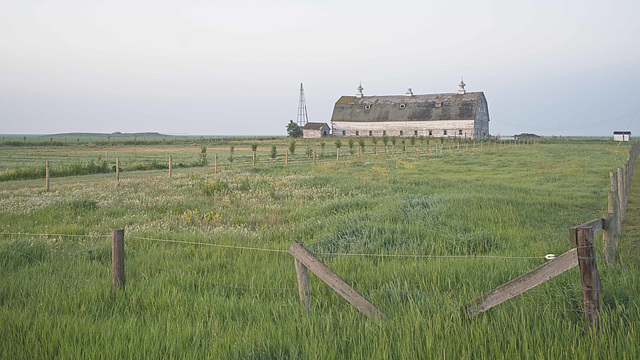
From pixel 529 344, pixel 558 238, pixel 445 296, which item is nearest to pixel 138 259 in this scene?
pixel 445 296

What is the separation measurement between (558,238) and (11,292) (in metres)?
8.75

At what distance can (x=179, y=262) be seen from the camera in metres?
7.89

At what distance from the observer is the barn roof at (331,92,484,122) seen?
79.1 metres

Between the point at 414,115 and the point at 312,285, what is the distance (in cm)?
7883

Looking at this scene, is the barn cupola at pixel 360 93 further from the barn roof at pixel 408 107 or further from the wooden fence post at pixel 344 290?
the wooden fence post at pixel 344 290

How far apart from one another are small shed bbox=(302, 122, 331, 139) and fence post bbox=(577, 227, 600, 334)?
8345 centimetres

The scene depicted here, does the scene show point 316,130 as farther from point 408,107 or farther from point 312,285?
point 312,285

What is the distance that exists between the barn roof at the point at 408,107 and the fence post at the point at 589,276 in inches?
3028

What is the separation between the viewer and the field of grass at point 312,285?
4328 mm

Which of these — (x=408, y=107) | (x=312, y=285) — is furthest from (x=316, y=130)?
(x=312, y=285)

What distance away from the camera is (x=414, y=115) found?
3248 inches

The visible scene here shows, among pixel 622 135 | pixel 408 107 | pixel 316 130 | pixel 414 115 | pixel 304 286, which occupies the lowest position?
pixel 304 286

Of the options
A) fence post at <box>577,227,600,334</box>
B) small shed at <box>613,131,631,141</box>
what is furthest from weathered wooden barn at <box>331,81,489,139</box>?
fence post at <box>577,227,600,334</box>

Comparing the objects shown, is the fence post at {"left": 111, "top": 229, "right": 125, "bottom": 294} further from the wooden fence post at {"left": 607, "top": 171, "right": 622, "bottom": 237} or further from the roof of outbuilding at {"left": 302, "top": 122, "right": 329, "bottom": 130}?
the roof of outbuilding at {"left": 302, "top": 122, "right": 329, "bottom": 130}
